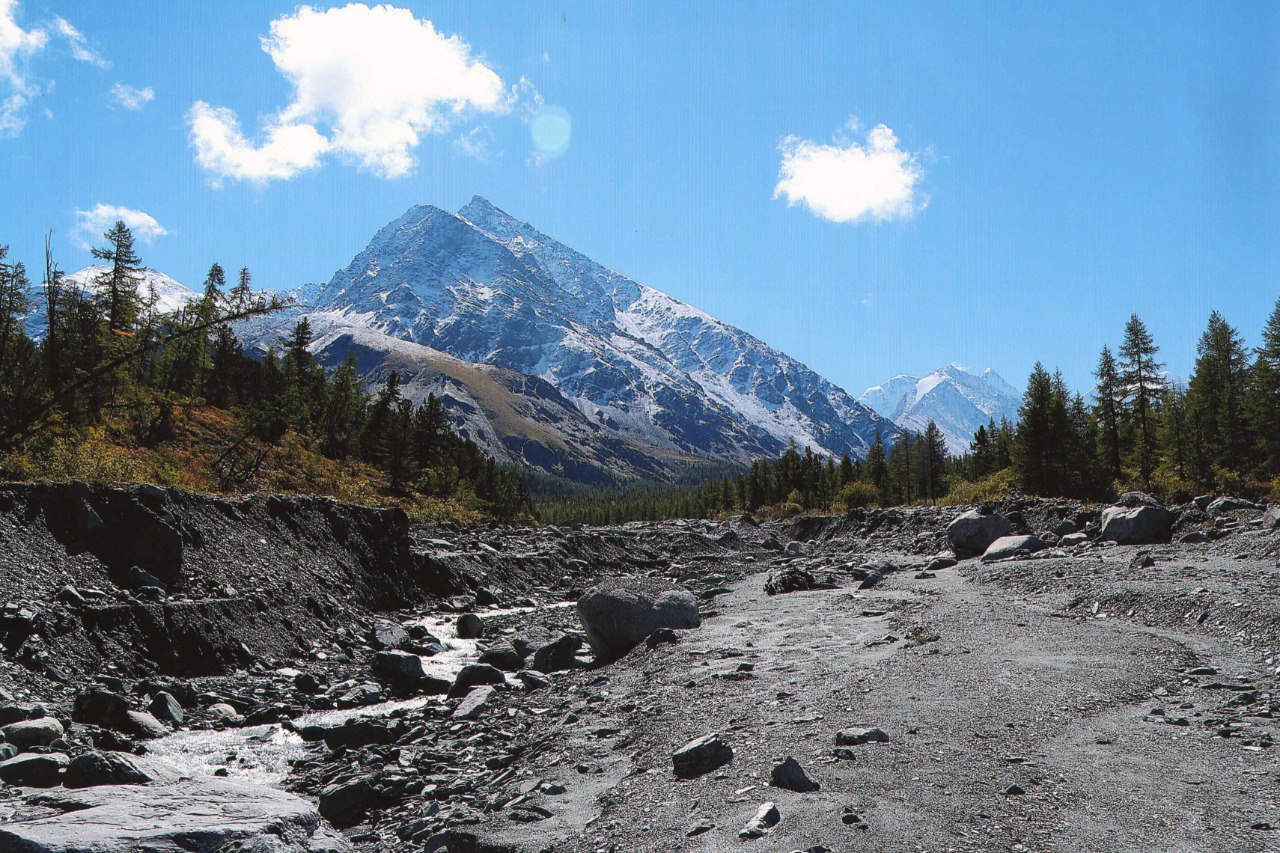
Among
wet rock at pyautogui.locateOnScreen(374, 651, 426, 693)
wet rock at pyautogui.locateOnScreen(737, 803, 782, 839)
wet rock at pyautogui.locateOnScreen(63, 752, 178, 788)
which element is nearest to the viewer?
wet rock at pyautogui.locateOnScreen(737, 803, 782, 839)

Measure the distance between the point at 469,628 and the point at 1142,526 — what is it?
27.2 m

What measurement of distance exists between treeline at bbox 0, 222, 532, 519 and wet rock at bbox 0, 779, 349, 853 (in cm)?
283

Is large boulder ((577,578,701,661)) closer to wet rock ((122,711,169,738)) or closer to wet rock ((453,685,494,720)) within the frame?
wet rock ((453,685,494,720))

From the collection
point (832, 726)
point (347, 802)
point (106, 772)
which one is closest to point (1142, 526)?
point (832, 726)

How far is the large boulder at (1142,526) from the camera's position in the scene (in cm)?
2764

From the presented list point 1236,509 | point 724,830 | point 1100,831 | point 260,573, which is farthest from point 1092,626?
point 260,573

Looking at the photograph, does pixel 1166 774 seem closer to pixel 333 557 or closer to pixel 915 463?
pixel 333 557

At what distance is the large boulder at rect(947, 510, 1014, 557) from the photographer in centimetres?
3488

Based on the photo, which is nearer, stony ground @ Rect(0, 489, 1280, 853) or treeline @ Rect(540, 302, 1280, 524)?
stony ground @ Rect(0, 489, 1280, 853)

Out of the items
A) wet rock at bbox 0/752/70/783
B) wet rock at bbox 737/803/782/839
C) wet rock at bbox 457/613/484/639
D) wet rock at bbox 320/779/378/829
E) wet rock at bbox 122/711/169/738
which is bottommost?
wet rock at bbox 457/613/484/639

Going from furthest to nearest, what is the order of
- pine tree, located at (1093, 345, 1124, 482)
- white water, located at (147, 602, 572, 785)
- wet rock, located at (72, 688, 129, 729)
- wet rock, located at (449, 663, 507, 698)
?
1. pine tree, located at (1093, 345, 1124, 482)
2. wet rock, located at (449, 663, 507, 698)
3. wet rock, located at (72, 688, 129, 729)
4. white water, located at (147, 602, 572, 785)

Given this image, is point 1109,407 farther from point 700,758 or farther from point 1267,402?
point 700,758

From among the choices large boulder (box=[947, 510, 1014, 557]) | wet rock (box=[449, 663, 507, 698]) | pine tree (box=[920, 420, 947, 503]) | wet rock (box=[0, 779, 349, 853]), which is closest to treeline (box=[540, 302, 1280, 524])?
large boulder (box=[947, 510, 1014, 557])

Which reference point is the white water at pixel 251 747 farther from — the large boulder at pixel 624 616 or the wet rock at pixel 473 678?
the large boulder at pixel 624 616
